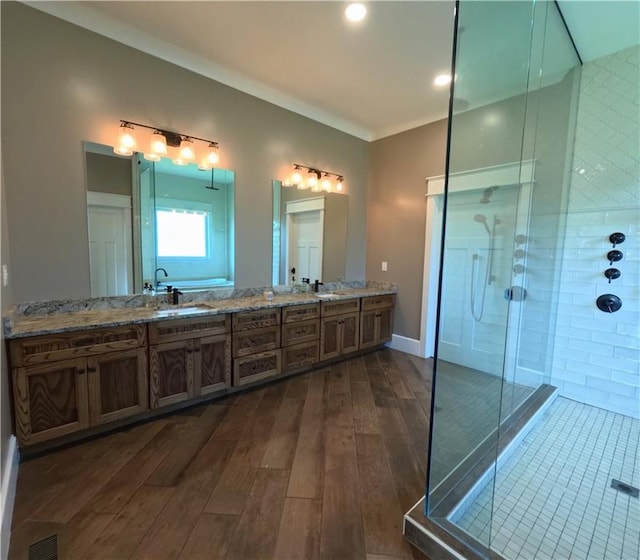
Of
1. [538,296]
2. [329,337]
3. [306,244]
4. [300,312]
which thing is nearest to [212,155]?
[306,244]

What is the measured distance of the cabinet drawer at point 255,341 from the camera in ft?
8.93

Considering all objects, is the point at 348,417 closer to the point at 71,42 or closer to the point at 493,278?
the point at 493,278

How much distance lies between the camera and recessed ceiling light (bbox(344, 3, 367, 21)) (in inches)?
82.4

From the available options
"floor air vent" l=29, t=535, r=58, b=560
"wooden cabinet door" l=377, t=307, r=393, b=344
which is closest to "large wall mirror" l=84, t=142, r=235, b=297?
"floor air vent" l=29, t=535, r=58, b=560

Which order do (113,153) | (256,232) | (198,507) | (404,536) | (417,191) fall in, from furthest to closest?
(417,191) < (256,232) < (113,153) < (198,507) < (404,536)

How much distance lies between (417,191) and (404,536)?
3.45 m

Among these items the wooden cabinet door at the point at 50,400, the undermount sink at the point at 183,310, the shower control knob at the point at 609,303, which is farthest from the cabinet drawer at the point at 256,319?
the shower control knob at the point at 609,303

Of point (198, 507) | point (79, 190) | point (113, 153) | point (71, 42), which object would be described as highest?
point (71, 42)

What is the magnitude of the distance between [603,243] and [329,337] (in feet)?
8.54

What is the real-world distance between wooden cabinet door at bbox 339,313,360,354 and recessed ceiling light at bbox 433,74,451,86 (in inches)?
99.7

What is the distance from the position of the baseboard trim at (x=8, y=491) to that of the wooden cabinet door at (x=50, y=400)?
4.0 inches

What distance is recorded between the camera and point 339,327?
354cm

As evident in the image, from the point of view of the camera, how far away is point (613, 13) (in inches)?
84.7

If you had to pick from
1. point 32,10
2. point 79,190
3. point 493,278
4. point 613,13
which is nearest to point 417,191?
point 493,278
